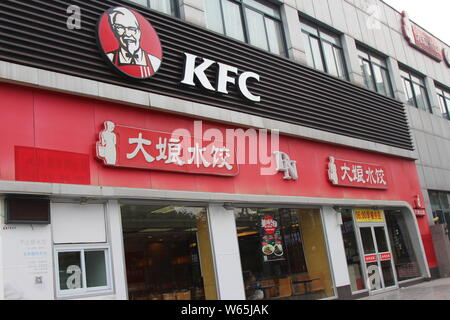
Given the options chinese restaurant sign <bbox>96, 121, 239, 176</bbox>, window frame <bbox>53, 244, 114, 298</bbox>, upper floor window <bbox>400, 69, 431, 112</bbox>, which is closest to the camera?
window frame <bbox>53, 244, 114, 298</bbox>

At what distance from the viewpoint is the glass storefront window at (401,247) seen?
53.6 ft

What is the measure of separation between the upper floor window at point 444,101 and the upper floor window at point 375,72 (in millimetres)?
5661

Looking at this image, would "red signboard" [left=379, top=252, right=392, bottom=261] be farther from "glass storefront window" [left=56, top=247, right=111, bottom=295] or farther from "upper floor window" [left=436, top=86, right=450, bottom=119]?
"upper floor window" [left=436, top=86, right=450, bottom=119]

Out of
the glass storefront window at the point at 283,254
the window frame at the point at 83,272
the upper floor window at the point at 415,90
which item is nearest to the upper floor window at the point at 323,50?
the upper floor window at the point at 415,90

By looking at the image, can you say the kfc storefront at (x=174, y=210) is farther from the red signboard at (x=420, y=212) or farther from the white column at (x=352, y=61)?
the white column at (x=352, y=61)

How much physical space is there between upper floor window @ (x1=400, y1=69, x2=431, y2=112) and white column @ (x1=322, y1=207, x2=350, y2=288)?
32.5 feet

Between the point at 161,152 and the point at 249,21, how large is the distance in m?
6.19

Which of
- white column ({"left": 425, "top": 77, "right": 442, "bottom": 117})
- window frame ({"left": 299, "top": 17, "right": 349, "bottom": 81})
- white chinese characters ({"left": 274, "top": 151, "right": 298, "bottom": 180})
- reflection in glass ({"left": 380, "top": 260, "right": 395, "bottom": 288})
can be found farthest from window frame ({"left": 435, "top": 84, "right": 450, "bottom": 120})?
white chinese characters ({"left": 274, "top": 151, "right": 298, "bottom": 180})

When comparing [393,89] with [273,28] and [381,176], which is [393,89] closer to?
[381,176]

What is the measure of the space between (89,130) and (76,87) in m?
0.85

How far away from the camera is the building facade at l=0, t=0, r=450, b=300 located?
802 cm

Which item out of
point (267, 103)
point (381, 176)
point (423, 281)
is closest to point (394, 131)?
point (381, 176)

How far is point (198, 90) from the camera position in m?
11.1

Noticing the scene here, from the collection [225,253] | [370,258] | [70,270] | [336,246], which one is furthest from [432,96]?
[70,270]
